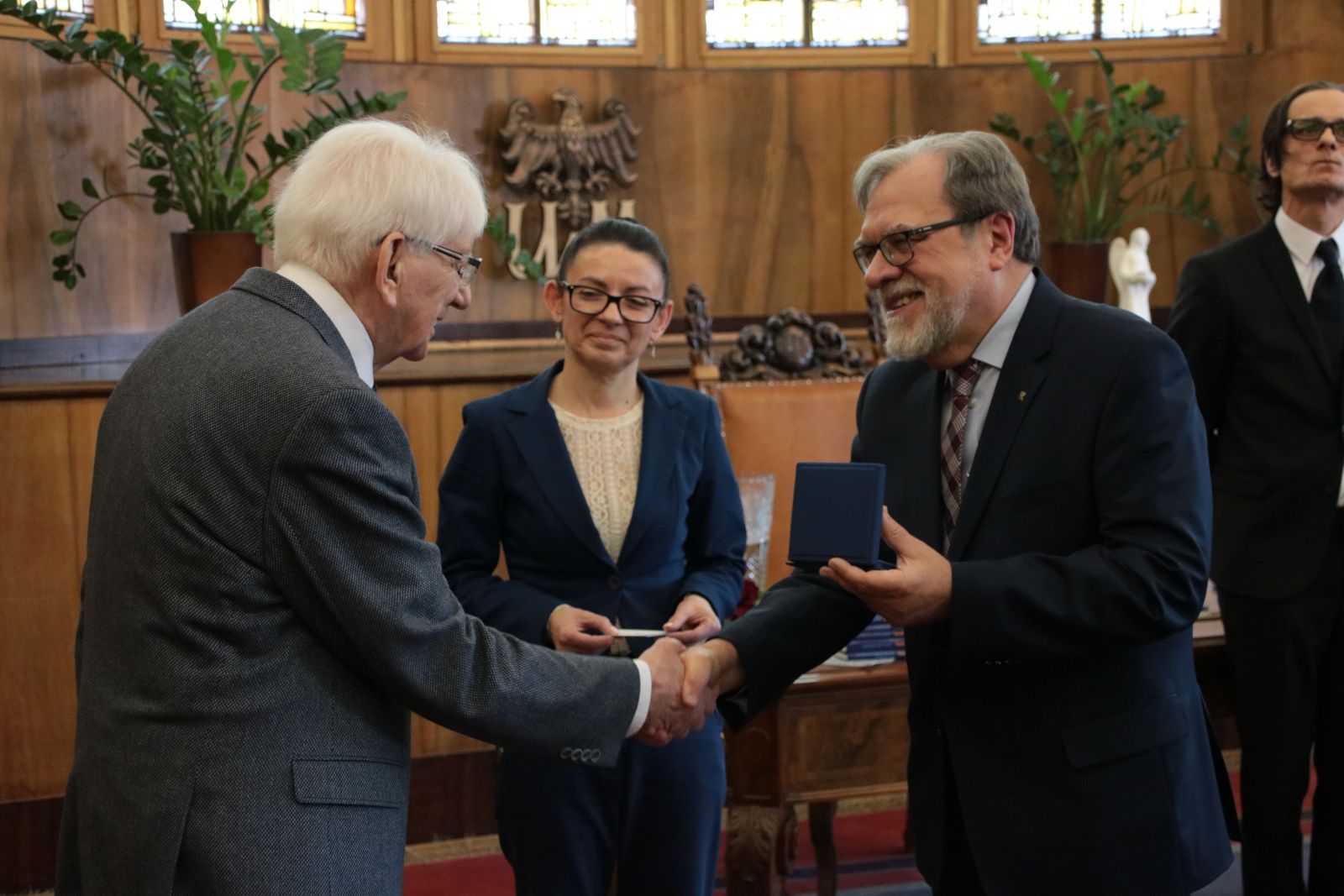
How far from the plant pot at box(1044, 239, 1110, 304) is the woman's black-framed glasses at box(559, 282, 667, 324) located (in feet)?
10.5

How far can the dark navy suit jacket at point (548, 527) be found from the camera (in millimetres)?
2527

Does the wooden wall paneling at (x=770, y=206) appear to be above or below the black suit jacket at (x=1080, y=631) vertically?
above

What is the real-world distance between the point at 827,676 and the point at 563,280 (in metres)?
0.93

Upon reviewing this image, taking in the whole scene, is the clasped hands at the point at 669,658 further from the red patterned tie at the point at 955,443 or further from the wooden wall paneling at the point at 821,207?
the wooden wall paneling at the point at 821,207

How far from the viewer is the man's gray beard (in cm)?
203

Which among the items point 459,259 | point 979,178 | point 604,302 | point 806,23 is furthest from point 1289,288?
point 806,23

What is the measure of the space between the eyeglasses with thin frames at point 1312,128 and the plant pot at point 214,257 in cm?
270

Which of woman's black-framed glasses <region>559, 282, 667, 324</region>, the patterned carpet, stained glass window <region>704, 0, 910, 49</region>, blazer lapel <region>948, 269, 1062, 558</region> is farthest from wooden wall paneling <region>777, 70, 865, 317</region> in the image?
blazer lapel <region>948, 269, 1062, 558</region>

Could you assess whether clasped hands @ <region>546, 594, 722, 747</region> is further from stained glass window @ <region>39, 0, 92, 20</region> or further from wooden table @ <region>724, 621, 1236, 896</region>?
stained glass window @ <region>39, 0, 92, 20</region>

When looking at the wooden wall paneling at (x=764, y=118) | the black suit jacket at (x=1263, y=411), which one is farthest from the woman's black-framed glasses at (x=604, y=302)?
the wooden wall paneling at (x=764, y=118)

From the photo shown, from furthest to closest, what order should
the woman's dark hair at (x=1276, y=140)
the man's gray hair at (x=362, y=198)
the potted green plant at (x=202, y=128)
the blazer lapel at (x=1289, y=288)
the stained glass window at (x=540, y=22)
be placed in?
the stained glass window at (x=540, y=22) < the potted green plant at (x=202, y=128) < the woman's dark hair at (x=1276, y=140) < the blazer lapel at (x=1289, y=288) < the man's gray hair at (x=362, y=198)

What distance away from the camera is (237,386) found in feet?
5.44

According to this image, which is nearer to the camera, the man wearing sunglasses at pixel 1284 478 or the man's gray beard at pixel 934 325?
the man's gray beard at pixel 934 325

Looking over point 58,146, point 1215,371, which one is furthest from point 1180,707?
point 58,146
